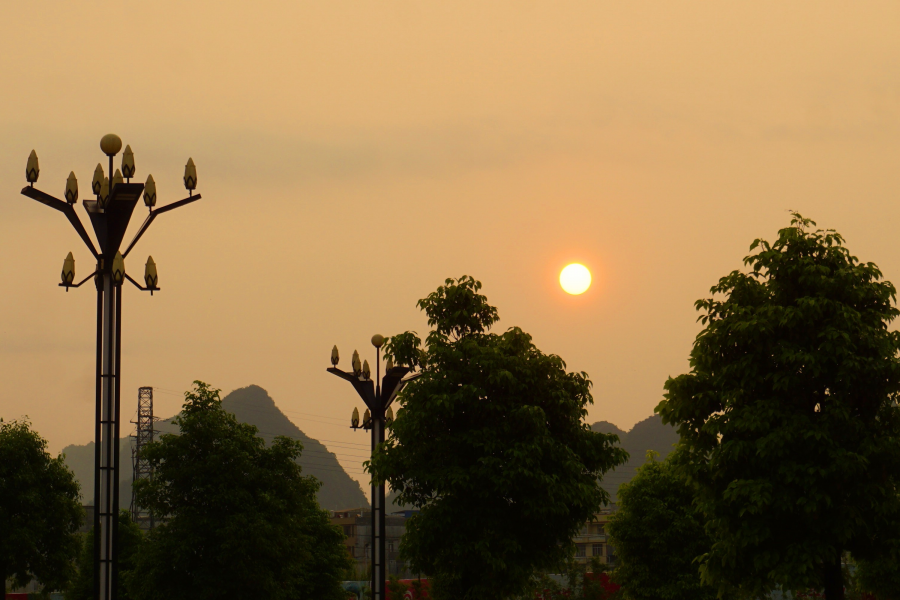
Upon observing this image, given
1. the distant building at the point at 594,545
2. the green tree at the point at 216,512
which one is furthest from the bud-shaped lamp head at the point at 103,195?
the distant building at the point at 594,545

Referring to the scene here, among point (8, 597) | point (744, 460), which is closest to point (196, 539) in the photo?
point (744, 460)

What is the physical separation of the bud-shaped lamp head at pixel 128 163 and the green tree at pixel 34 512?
19.2 metres

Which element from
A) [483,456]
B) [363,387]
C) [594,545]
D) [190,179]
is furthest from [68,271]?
[594,545]

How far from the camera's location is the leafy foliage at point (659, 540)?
3069cm

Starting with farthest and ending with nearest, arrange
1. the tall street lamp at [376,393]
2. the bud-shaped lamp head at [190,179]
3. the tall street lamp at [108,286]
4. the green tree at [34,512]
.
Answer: the green tree at [34,512]
the tall street lamp at [376,393]
the bud-shaped lamp head at [190,179]
the tall street lamp at [108,286]

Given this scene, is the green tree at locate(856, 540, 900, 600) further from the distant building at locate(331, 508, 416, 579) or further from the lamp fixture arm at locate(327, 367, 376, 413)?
the distant building at locate(331, 508, 416, 579)

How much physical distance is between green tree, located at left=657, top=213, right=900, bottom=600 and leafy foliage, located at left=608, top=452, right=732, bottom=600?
11.4 metres

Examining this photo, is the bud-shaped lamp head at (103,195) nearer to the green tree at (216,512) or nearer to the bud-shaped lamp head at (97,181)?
the bud-shaped lamp head at (97,181)

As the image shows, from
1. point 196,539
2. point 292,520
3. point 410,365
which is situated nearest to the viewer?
point 410,365

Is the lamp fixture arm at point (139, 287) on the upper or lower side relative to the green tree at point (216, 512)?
upper

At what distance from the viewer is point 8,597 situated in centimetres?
5625

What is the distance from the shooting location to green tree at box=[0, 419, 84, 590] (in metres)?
33.2

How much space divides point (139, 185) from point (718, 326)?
1077cm

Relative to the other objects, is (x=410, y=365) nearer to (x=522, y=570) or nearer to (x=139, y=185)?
(x=522, y=570)
